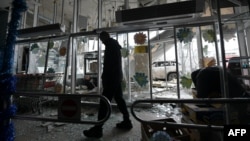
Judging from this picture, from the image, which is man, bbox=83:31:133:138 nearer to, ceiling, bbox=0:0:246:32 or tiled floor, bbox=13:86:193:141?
tiled floor, bbox=13:86:193:141

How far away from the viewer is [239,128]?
2.53 feet

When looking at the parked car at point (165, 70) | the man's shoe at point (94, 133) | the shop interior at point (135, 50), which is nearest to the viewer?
the man's shoe at point (94, 133)

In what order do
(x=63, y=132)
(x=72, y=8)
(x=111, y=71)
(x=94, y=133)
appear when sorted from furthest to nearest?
1. (x=72, y=8)
2. (x=63, y=132)
3. (x=111, y=71)
4. (x=94, y=133)

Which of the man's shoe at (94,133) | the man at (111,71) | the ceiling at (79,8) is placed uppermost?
the ceiling at (79,8)

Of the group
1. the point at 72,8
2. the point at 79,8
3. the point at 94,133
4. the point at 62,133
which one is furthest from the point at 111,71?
the point at 72,8

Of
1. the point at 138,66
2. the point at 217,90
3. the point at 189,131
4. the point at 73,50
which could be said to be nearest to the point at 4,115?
the point at 189,131

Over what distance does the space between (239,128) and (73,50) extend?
350 centimetres

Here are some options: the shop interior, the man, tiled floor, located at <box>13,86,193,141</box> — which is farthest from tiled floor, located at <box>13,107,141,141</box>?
the shop interior

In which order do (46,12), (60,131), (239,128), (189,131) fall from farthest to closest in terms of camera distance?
(46,12), (60,131), (189,131), (239,128)

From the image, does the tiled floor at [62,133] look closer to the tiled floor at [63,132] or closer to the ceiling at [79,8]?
the tiled floor at [63,132]

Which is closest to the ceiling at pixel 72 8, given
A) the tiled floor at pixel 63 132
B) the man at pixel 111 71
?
the man at pixel 111 71

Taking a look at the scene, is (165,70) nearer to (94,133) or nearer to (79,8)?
(79,8)

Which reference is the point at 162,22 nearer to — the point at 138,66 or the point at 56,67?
the point at 138,66

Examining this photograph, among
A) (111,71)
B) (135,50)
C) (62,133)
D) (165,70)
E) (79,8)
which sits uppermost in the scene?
(79,8)
